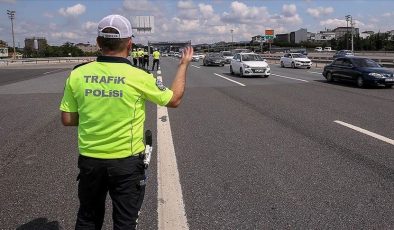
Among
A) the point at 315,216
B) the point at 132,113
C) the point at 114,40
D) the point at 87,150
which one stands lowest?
the point at 315,216

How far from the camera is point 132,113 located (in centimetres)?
263

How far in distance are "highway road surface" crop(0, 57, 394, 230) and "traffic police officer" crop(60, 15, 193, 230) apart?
1331 millimetres

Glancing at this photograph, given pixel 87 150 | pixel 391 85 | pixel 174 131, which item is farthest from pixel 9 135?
pixel 391 85

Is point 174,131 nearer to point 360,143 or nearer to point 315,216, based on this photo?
point 360,143

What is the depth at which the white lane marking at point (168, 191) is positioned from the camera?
4.00 meters

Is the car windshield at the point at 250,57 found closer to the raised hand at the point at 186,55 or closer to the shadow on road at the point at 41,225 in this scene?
the shadow on road at the point at 41,225

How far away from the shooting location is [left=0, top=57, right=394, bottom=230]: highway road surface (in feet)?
13.5

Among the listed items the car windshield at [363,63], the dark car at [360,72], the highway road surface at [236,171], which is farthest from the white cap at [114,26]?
the car windshield at [363,63]

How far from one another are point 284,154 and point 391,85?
13.8 metres

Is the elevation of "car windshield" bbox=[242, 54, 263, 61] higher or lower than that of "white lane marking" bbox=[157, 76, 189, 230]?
higher

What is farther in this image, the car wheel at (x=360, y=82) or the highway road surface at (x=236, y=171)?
the car wheel at (x=360, y=82)

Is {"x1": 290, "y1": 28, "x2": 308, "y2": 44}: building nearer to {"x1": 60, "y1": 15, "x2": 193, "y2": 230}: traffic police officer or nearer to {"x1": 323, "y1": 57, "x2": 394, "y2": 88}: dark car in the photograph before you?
{"x1": 323, "y1": 57, "x2": 394, "y2": 88}: dark car

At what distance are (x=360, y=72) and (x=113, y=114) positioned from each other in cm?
1760

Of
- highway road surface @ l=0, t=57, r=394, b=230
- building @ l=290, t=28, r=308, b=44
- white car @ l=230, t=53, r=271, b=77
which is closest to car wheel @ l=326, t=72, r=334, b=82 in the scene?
→ white car @ l=230, t=53, r=271, b=77
